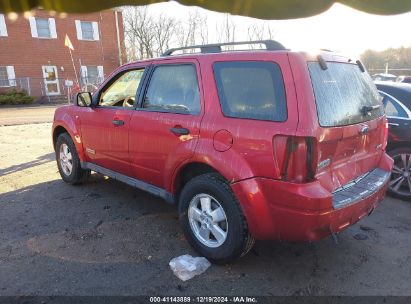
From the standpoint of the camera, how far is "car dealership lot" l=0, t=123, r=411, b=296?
297 centimetres

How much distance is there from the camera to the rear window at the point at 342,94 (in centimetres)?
279

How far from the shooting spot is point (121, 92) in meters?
4.70

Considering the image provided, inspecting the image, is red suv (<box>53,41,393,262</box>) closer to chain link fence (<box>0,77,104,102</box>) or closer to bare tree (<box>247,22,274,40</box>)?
bare tree (<box>247,22,274,40</box>)

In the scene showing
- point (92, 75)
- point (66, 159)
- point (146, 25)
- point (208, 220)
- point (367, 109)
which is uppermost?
point (146, 25)

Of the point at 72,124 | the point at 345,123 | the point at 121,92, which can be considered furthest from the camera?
the point at 72,124

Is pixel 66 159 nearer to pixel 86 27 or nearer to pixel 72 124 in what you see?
pixel 72 124

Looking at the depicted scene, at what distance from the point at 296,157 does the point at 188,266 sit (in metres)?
1.36

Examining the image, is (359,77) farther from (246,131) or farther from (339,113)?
(246,131)

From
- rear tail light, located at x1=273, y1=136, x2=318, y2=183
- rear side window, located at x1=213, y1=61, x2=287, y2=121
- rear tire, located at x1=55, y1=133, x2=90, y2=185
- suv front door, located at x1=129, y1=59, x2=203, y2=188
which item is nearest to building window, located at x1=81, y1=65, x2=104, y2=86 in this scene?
rear tire, located at x1=55, y1=133, x2=90, y2=185

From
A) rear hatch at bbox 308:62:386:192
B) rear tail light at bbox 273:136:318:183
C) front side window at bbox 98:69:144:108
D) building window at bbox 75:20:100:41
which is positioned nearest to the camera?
building window at bbox 75:20:100:41

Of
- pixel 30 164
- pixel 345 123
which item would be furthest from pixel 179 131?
pixel 30 164

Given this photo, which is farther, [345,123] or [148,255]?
[148,255]

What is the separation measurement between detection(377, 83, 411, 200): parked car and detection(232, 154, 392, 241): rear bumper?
6.94 feet

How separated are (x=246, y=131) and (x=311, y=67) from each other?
0.68 m
